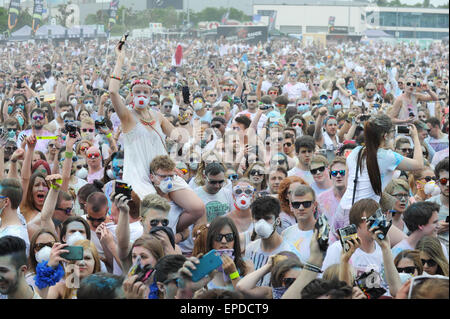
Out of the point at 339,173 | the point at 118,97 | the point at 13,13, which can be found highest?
the point at 13,13

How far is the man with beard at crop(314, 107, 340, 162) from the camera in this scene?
32.1 feet

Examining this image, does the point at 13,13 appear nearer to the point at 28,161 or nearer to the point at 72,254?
the point at 28,161

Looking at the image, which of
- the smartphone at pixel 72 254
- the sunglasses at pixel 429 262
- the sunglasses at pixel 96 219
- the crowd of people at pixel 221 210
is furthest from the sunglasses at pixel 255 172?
the smartphone at pixel 72 254

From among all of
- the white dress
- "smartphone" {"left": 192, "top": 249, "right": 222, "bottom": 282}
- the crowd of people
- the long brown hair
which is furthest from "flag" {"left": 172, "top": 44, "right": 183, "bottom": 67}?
"smartphone" {"left": 192, "top": 249, "right": 222, "bottom": 282}

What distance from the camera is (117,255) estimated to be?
5168 mm

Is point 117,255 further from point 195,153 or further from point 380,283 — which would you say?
point 195,153

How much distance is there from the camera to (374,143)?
18.8ft

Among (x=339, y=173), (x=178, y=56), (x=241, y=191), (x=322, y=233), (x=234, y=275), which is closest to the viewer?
(x=322, y=233)

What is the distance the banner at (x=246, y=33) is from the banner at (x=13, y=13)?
17475 mm

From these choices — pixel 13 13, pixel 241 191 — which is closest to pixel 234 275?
pixel 241 191

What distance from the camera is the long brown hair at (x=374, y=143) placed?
18.7 feet

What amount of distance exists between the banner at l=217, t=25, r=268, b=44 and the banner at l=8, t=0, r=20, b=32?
17.5m

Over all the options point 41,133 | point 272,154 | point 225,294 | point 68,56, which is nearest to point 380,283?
point 225,294

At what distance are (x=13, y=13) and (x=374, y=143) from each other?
1480 centimetres
